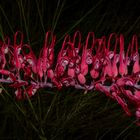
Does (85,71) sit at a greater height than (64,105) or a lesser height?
greater

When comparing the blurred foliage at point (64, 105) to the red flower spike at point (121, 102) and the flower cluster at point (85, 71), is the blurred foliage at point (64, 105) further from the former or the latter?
the red flower spike at point (121, 102)

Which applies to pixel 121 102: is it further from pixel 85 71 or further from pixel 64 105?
pixel 64 105

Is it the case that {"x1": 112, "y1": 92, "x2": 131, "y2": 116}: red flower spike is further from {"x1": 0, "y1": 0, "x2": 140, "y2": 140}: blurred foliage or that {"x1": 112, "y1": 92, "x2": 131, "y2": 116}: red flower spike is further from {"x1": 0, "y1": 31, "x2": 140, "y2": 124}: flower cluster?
{"x1": 0, "y1": 0, "x2": 140, "y2": 140}: blurred foliage

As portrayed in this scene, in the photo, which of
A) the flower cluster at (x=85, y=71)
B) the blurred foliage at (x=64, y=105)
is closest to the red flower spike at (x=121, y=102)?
the flower cluster at (x=85, y=71)

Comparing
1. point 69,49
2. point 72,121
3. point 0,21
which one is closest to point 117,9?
point 0,21

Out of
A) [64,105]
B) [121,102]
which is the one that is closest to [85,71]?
[121,102]

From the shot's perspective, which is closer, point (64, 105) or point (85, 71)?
point (85, 71)

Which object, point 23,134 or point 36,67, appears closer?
point 36,67

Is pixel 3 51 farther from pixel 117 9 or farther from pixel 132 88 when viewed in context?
pixel 117 9
